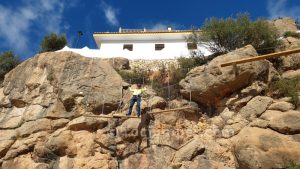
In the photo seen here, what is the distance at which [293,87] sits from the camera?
17516 millimetres

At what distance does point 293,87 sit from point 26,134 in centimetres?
1289

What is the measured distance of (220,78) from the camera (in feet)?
61.0

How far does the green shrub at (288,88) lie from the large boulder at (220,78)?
36.3 inches

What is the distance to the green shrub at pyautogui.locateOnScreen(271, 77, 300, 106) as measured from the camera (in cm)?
1696

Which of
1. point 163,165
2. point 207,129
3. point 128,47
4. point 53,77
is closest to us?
point 163,165

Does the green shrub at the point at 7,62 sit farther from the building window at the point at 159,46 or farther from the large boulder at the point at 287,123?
the large boulder at the point at 287,123

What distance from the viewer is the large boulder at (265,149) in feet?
48.1

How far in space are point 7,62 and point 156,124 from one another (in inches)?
581

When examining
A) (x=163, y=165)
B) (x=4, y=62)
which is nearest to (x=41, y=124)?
(x=163, y=165)

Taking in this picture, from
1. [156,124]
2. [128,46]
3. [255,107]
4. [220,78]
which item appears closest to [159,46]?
[128,46]

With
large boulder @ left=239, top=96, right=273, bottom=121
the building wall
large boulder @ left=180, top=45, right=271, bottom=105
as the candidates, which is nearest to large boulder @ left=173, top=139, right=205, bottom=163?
large boulder @ left=239, top=96, right=273, bottom=121

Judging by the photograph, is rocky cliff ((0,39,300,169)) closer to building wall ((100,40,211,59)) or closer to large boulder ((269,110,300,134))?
large boulder ((269,110,300,134))

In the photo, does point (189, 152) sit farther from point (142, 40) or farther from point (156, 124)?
point (142, 40)

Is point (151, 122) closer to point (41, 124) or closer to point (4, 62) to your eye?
point (41, 124)
